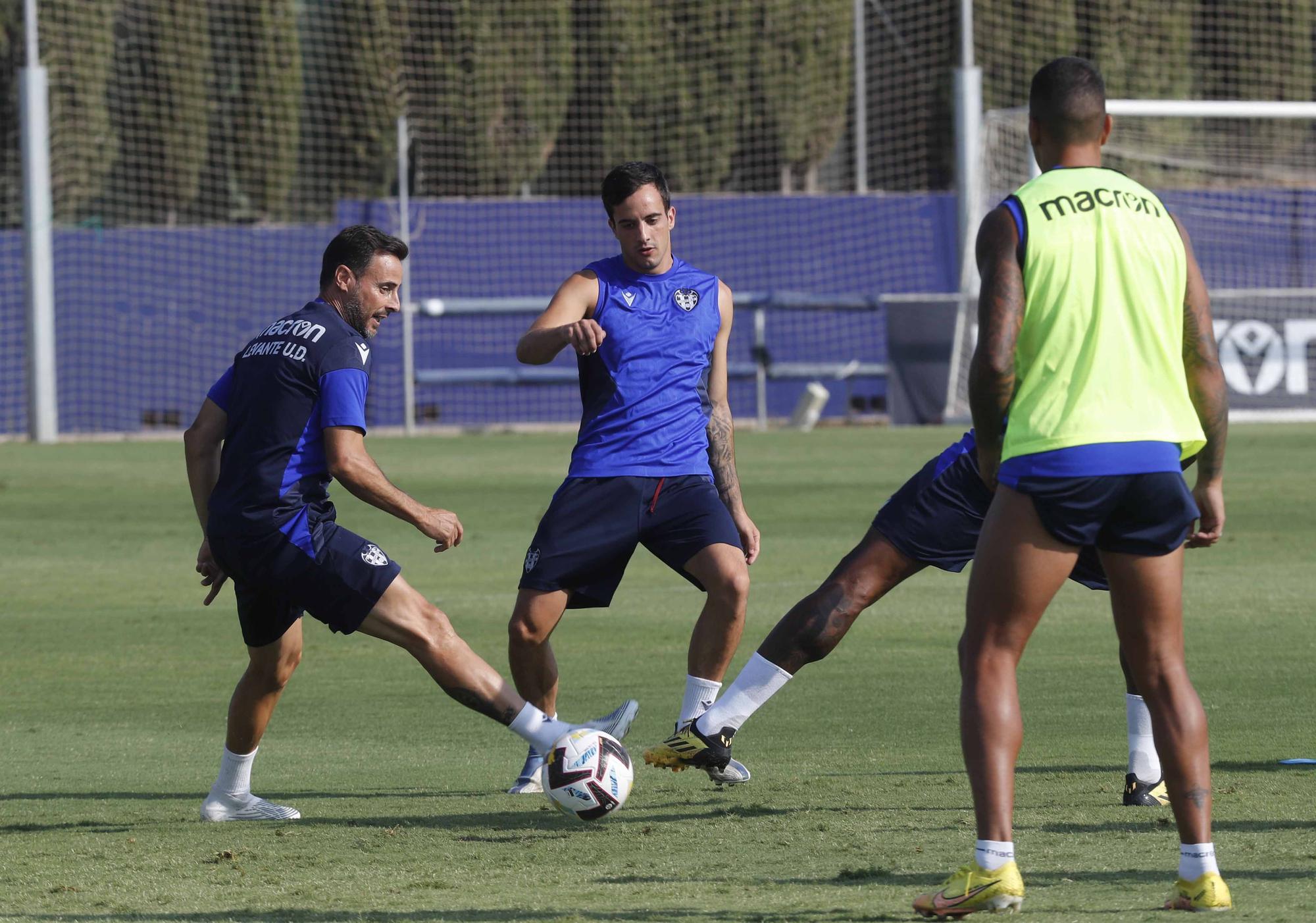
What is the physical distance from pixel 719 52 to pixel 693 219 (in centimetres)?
597

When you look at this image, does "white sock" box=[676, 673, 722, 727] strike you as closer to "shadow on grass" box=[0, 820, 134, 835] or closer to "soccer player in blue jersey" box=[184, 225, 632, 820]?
"soccer player in blue jersey" box=[184, 225, 632, 820]

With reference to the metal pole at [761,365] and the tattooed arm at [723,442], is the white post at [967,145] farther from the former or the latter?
the tattooed arm at [723,442]

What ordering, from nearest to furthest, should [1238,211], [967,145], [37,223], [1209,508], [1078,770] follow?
[1209,508]
[1078,770]
[37,223]
[967,145]
[1238,211]

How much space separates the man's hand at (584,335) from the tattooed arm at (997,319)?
2.10 metres

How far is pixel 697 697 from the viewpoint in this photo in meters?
6.77

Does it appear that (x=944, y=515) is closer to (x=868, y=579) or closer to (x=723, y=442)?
(x=868, y=579)

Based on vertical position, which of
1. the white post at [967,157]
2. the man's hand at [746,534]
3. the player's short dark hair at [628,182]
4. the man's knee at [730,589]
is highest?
the white post at [967,157]

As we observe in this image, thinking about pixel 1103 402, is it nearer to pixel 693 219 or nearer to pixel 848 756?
pixel 848 756

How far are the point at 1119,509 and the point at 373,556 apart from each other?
2439 mm

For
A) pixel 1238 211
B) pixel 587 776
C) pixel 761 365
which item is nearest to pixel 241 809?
pixel 587 776

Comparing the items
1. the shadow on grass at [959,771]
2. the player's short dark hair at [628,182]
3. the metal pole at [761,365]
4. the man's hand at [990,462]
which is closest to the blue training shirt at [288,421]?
the player's short dark hair at [628,182]

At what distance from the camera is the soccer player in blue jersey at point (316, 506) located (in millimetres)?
5816

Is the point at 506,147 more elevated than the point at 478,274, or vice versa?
the point at 506,147

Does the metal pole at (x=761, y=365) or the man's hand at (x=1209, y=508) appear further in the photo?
the metal pole at (x=761, y=365)
